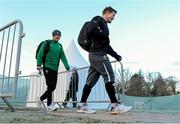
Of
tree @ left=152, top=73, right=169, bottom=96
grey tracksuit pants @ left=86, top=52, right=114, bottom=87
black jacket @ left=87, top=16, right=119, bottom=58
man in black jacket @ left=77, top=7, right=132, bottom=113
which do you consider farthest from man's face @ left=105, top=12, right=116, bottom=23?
tree @ left=152, top=73, right=169, bottom=96

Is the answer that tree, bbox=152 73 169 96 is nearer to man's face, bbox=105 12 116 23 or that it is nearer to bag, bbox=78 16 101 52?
man's face, bbox=105 12 116 23

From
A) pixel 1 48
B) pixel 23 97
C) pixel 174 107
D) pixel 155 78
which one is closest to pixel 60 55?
pixel 1 48

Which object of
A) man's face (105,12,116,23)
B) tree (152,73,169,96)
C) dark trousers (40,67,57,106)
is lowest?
dark trousers (40,67,57,106)

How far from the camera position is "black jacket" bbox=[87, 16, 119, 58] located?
492 cm

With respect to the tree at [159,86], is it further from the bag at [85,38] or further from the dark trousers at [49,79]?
the bag at [85,38]

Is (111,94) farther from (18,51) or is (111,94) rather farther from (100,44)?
(18,51)

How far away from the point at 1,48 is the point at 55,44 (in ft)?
3.77

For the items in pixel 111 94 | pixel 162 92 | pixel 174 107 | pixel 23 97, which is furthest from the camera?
pixel 162 92

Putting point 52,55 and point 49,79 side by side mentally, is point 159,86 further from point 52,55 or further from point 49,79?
point 49,79

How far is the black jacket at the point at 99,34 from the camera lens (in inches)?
194

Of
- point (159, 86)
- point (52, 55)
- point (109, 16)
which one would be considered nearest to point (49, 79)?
point (52, 55)

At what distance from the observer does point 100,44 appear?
16.5 ft

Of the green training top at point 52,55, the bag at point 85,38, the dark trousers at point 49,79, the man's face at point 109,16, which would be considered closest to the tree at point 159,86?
the green training top at point 52,55

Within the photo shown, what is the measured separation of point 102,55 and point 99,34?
13.4 inches
